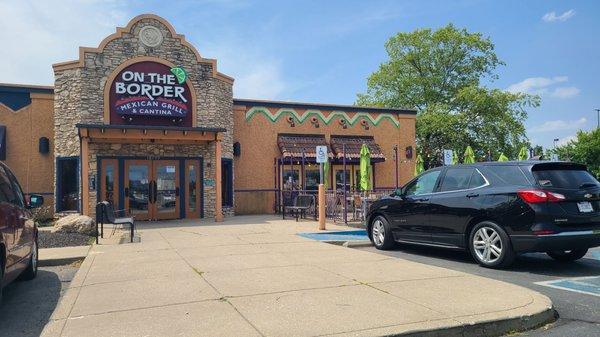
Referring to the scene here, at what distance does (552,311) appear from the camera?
5.14 meters

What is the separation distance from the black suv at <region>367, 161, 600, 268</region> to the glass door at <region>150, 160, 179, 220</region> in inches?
426

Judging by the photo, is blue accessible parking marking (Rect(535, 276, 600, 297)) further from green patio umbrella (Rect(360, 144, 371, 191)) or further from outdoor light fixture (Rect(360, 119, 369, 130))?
outdoor light fixture (Rect(360, 119, 369, 130))

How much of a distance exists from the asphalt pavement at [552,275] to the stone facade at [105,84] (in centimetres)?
968

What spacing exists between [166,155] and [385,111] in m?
10.6

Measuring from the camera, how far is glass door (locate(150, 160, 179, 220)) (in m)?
17.4

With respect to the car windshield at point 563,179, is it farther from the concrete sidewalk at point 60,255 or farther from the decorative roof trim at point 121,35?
the decorative roof trim at point 121,35

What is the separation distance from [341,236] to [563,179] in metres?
5.87

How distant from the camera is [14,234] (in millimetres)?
5809

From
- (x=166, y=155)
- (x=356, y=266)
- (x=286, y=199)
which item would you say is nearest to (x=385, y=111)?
(x=286, y=199)

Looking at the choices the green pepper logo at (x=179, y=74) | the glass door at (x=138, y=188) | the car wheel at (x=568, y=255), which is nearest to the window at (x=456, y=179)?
the car wheel at (x=568, y=255)

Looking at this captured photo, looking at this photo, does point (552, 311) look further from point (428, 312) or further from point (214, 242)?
point (214, 242)

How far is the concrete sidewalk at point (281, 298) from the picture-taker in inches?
178

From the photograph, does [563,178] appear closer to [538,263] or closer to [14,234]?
[538,263]

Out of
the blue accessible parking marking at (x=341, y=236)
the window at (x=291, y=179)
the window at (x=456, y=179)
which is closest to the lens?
the window at (x=456, y=179)
